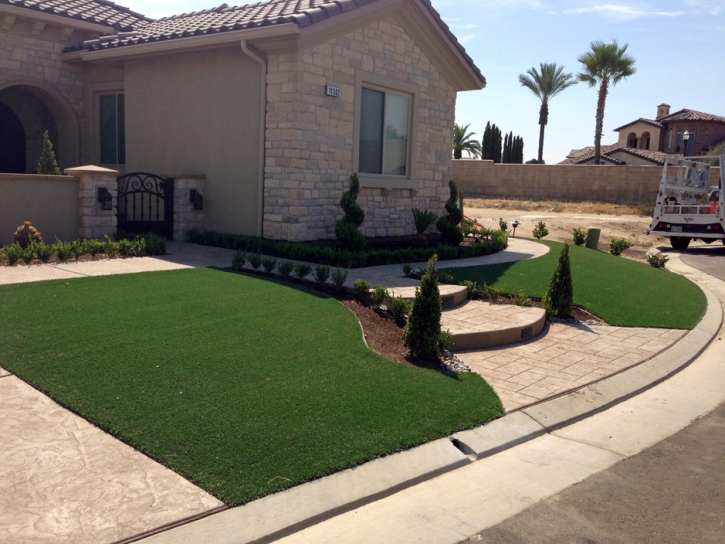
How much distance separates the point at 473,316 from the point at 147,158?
9193 millimetres

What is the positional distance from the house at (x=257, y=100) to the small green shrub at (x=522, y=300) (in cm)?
453

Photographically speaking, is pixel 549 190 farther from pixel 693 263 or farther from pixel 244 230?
pixel 244 230

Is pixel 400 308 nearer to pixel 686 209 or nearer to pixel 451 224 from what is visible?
pixel 451 224

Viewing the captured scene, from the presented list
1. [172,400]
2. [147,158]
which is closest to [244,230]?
[147,158]

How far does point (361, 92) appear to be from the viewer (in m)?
13.4

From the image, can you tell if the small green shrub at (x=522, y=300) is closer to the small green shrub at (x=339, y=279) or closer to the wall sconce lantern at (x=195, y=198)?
the small green shrub at (x=339, y=279)

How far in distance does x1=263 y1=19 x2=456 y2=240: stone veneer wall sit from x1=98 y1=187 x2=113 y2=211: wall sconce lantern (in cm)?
279

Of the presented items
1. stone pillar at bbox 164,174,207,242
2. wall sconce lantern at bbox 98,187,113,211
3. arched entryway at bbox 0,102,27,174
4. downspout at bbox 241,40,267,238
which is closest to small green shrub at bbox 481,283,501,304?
downspout at bbox 241,40,267,238

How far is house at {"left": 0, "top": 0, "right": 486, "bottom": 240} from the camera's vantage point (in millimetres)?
12078

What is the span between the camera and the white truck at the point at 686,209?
800 inches

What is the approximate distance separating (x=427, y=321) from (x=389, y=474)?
7.80 feet

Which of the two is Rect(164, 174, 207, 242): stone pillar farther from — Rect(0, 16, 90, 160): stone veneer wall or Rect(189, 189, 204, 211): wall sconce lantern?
Rect(0, 16, 90, 160): stone veneer wall

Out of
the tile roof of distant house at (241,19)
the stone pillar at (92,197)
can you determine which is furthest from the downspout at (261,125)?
the stone pillar at (92,197)

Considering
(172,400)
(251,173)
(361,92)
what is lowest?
(172,400)
